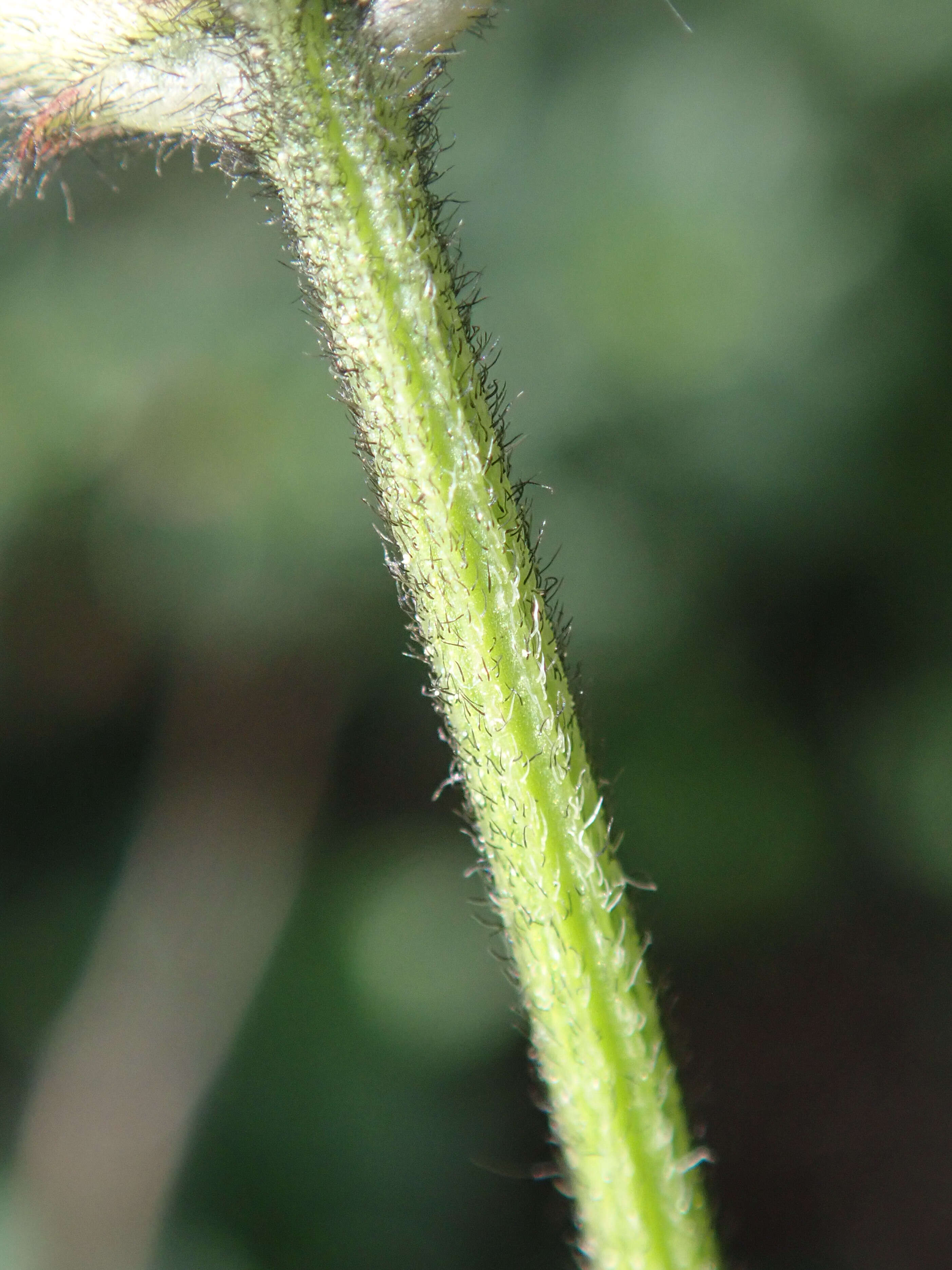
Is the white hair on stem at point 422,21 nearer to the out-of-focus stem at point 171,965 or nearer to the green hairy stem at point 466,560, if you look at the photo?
the green hairy stem at point 466,560

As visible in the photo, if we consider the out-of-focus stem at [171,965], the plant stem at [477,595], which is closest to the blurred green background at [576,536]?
the out-of-focus stem at [171,965]

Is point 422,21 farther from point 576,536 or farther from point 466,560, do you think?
point 576,536

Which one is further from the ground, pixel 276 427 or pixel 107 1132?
pixel 276 427

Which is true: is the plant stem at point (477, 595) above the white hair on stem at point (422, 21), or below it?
below

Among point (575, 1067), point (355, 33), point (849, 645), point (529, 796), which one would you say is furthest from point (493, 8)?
point (849, 645)

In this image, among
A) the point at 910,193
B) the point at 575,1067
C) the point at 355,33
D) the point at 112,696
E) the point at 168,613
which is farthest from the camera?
the point at 112,696

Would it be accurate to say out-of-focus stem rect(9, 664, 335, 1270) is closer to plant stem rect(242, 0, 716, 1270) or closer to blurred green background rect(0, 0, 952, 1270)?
blurred green background rect(0, 0, 952, 1270)

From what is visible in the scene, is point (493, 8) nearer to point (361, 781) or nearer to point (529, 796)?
point (529, 796)

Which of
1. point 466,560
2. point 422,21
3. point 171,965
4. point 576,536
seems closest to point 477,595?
point 466,560
